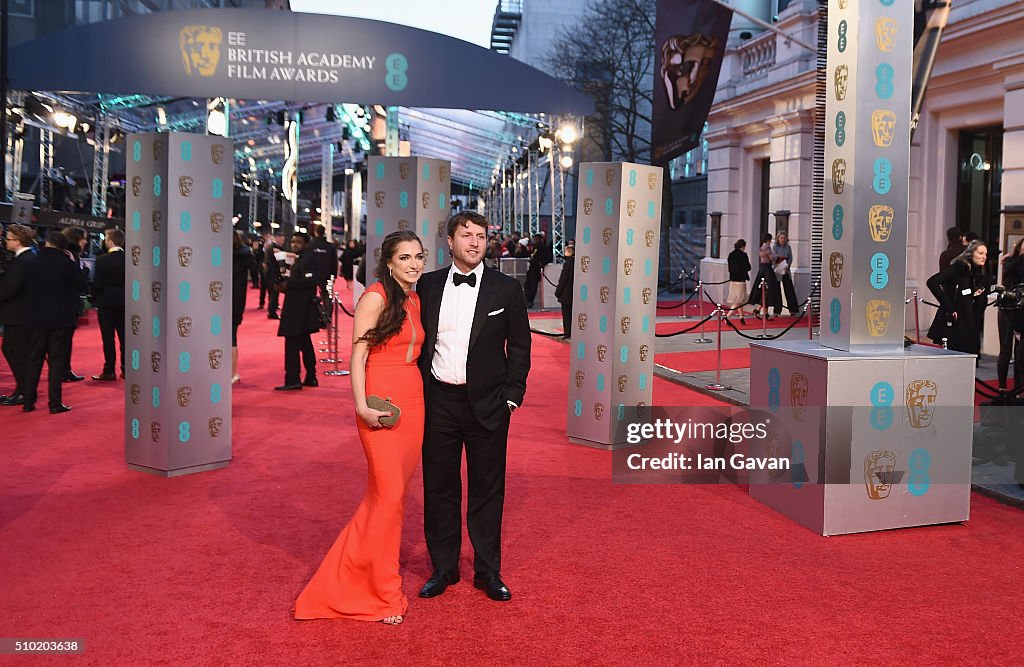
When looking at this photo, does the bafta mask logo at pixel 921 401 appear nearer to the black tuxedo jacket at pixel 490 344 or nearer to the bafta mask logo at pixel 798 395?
the bafta mask logo at pixel 798 395

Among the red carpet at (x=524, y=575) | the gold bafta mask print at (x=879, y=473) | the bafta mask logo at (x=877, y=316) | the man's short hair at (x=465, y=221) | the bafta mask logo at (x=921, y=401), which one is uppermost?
the man's short hair at (x=465, y=221)

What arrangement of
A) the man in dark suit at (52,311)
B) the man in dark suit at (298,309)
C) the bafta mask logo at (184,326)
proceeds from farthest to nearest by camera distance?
1. the man in dark suit at (298,309)
2. the man in dark suit at (52,311)
3. the bafta mask logo at (184,326)

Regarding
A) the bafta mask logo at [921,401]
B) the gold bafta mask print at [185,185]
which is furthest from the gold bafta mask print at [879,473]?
the gold bafta mask print at [185,185]

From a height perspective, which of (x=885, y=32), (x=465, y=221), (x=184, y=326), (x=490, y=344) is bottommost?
(x=184, y=326)

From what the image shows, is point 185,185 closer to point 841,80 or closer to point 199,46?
point 841,80

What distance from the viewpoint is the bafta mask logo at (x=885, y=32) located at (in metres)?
6.23

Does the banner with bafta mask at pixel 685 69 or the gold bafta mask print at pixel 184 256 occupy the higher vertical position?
the banner with bafta mask at pixel 685 69

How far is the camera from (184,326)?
7551 mm

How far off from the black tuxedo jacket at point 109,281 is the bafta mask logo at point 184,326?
4855mm

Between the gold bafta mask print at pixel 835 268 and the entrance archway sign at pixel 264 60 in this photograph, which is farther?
the entrance archway sign at pixel 264 60

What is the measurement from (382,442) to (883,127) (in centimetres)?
392

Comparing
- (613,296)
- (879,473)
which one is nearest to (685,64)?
(613,296)

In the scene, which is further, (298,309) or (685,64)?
(685,64)

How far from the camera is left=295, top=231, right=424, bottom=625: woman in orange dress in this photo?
4.43 metres
